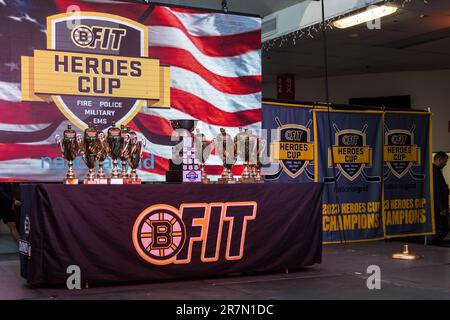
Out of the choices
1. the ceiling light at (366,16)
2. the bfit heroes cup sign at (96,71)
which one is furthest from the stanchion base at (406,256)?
the ceiling light at (366,16)

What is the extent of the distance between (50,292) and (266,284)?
5.20ft

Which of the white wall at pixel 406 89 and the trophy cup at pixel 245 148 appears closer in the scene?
the trophy cup at pixel 245 148

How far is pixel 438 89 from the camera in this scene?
1362 cm

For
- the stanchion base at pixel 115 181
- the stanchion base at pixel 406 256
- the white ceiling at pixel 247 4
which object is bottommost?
the stanchion base at pixel 406 256

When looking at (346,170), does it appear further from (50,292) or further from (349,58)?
(349,58)

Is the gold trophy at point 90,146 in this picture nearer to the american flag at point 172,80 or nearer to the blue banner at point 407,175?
the american flag at point 172,80

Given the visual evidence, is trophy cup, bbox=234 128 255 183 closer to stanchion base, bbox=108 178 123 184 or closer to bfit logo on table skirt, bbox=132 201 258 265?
bfit logo on table skirt, bbox=132 201 258 265

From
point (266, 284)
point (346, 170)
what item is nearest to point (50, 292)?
point (266, 284)

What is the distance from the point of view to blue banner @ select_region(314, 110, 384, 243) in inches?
287

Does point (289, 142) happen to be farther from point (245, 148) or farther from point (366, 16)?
point (366, 16)

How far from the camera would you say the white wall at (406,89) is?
13.5 m

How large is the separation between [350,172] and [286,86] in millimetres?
6857

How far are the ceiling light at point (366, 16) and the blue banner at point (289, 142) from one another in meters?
2.23
